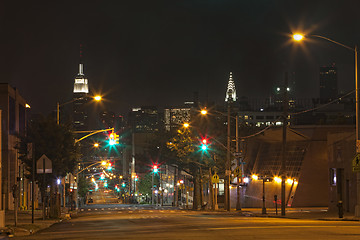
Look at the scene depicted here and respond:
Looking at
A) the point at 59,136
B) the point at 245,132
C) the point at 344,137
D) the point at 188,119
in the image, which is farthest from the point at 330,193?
the point at 245,132

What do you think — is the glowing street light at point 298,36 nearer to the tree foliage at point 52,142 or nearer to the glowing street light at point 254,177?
the tree foliage at point 52,142

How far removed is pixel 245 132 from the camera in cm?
8175

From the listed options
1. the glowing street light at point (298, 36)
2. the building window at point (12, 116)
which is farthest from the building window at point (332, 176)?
the building window at point (12, 116)

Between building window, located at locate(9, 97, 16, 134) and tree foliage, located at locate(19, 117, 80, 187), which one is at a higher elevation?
building window, located at locate(9, 97, 16, 134)

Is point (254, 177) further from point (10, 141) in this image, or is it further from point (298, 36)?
point (298, 36)

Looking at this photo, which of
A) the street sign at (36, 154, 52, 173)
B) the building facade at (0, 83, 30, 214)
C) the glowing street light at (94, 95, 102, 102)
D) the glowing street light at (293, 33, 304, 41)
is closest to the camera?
the glowing street light at (293, 33, 304, 41)

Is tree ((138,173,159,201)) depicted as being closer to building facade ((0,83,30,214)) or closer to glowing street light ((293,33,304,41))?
building facade ((0,83,30,214))

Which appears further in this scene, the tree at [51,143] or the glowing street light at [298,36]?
the tree at [51,143]

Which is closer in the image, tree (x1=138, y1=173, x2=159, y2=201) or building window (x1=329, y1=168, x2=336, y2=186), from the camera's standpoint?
building window (x1=329, y1=168, x2=336, y2=186)

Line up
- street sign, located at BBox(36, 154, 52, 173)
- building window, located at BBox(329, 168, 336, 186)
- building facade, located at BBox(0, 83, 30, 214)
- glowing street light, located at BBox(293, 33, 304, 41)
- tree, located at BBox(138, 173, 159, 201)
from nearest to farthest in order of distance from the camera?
1. glowing street light, located at BBox(293, 33, 304, 41)
2. street sign, located at BBox(36, 154, 52, 173)
3. building window, located at BBox(329, 168, 336, 186)
4. building facade, located at BBox(0, 83, 30, 214)
5. tree, located at BBox(138, 173, 159, 201)

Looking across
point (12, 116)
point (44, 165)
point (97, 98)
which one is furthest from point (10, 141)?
point (44, 165)

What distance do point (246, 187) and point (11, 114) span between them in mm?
30897

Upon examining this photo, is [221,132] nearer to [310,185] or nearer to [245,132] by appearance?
[310,185]

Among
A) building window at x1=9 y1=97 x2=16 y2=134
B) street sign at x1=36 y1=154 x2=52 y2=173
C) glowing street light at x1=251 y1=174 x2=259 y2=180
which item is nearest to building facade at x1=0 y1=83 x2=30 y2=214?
building window at x1=9 y1=97 x2=16 y2=134
